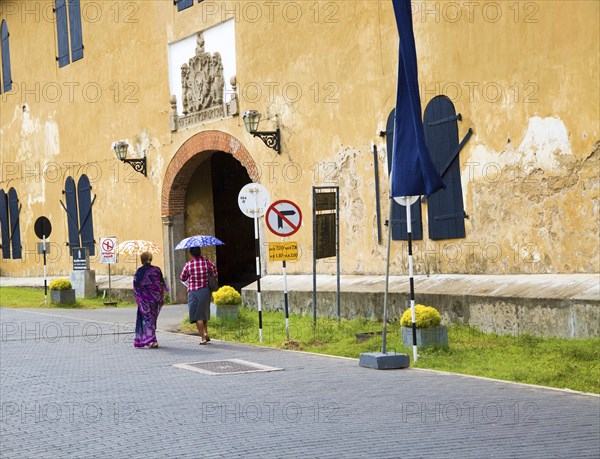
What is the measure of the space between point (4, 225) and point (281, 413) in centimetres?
2833

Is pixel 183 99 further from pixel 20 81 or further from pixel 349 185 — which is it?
pixel 20 81

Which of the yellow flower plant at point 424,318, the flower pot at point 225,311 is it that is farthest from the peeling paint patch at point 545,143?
the flower pot at point 225,311

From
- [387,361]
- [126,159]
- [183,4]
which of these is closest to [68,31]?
[126,159]

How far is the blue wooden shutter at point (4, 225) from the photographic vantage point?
35.7 meters

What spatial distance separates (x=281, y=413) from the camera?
368 inches

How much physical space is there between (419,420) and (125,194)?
19.9 m

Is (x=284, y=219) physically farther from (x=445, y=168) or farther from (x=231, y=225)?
(x=231, y=225)

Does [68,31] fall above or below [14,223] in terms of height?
above

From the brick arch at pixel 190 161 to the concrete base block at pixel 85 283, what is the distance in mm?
3247

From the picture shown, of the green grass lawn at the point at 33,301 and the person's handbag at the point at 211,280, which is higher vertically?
the person's handbag at the point at 211,280

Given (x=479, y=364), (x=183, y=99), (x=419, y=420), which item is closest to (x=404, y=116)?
(x=479, y=364)

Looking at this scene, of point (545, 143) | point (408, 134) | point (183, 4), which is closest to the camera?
point (408, 134)

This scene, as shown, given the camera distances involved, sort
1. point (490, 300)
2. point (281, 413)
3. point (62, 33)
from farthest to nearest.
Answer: point (62, 33), point (490, 300), point (281, 413)

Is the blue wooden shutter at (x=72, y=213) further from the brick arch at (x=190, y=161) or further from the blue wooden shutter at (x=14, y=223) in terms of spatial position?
the brick arch at (x=190, y=161)
